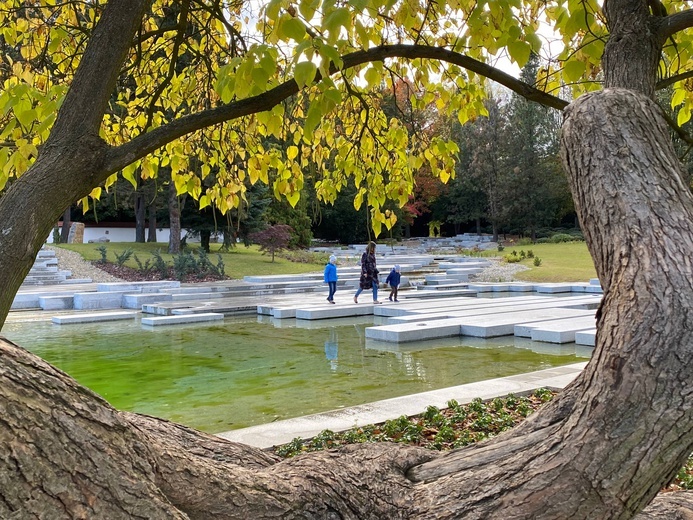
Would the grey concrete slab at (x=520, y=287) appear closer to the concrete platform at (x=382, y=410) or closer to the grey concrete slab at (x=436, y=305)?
the grey concrete slab at (x=436, y=305)

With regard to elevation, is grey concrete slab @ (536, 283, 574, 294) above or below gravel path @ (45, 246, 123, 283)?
below

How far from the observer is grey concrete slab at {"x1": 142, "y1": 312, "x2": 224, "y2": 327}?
13242 millimetres

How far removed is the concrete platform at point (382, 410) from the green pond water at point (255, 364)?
2.62ft

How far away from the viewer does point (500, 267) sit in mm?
28297

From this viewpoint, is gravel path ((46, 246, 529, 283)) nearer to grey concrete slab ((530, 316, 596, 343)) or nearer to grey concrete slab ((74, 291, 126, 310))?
grey concrete slab ((74, 291, 126, 310))

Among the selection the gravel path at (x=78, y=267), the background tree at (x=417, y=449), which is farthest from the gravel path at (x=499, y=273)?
the background tree at (x=417, y=449)

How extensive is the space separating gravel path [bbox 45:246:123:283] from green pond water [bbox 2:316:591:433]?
9.45 m

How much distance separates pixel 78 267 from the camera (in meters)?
23.8

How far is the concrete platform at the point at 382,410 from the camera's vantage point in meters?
5.21

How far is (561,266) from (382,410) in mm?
23249

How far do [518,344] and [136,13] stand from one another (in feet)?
31.2

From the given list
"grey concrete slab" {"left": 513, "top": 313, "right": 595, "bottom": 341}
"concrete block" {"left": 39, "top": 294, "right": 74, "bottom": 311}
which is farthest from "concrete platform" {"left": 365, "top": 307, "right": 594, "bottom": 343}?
"concrete block" {"left": 39, "top": 294, "right": 74, "bottom": 311}

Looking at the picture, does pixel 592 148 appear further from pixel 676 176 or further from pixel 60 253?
pixel 60 253

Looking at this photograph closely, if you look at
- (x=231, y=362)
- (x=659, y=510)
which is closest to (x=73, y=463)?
(x=659, y=510)
